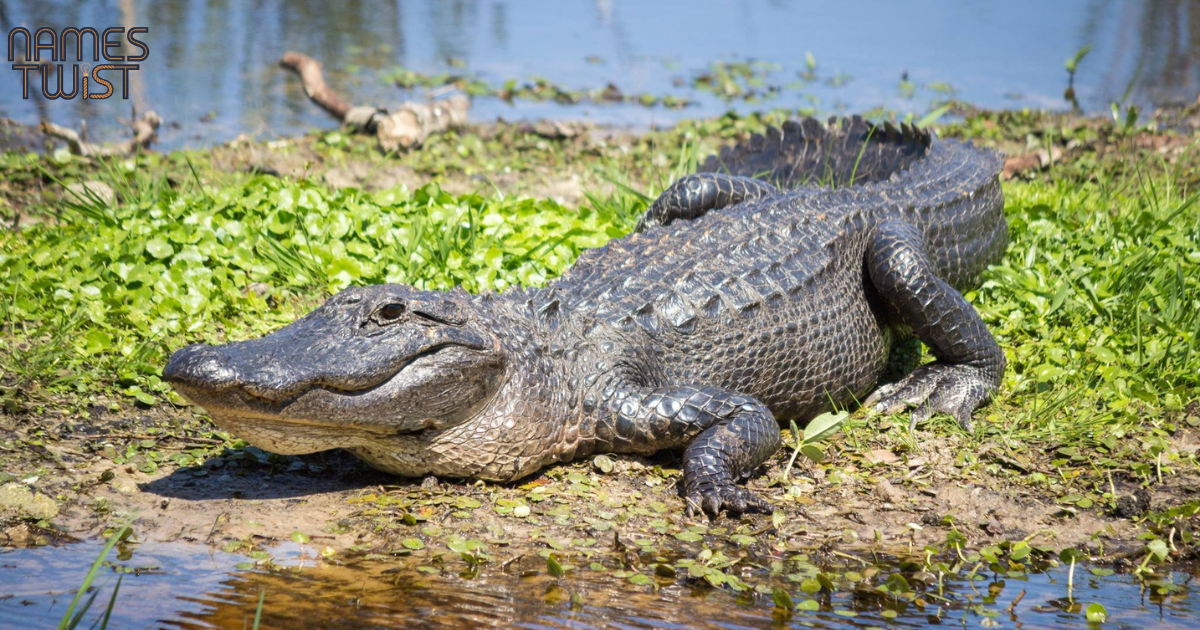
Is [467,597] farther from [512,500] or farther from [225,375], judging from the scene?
[225,375]

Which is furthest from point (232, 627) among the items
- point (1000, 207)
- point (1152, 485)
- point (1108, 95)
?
point (1108, 95)

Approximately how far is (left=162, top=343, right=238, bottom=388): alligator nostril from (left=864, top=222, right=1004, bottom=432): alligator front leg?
2.86 m

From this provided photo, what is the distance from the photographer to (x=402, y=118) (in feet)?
26.7

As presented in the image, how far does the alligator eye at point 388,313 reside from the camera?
12.1 ft

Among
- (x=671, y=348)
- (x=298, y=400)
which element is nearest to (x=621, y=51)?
(x=671, y=348)

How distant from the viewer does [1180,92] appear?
37.1ft

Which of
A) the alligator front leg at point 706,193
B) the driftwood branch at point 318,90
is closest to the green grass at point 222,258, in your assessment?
the alligator front leg at point 706,193

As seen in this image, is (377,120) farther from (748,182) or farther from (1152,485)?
(1152,485)

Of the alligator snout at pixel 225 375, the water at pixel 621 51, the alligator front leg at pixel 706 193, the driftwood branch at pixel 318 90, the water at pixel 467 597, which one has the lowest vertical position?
the water at pixel 467 597

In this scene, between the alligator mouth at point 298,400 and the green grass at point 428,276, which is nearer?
the alligator mouth at point 298,400

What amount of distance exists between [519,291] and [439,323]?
60 centimetres

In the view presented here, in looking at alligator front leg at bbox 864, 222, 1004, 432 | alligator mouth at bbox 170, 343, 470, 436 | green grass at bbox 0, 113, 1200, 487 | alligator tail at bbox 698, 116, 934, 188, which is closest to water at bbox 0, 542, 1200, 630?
alligator mouth at bbox 170, 343, 470, 436

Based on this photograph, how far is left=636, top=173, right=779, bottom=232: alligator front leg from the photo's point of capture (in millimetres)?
5508

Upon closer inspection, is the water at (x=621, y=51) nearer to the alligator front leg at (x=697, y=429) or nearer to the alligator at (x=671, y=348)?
the alligator at (x=671, y=348)
